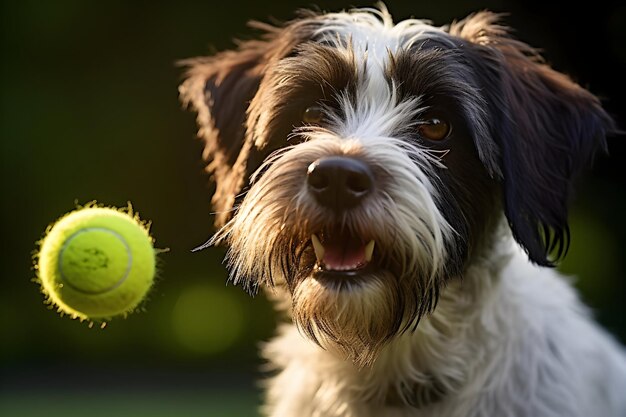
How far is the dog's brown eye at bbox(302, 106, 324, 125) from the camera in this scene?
3.38 m

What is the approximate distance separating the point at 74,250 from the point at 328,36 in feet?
3.61

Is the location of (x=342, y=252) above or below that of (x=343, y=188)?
below

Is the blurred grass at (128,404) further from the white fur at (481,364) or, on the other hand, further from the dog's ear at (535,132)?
the dog's ear at (535,132)

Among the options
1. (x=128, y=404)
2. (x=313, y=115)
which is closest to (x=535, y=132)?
(x=313, y=115)

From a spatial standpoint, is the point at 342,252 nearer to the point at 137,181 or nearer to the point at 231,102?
the point at 231,102

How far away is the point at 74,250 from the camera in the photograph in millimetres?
3521

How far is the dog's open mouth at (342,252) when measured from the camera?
Answer: 10.0 feet

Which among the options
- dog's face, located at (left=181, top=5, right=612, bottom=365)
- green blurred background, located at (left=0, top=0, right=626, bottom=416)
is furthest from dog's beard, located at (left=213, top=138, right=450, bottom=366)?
green blurred background, located at (left=0, top=0, right=626, bottom=416)

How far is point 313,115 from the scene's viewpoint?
3.40 metres

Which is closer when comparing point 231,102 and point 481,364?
point 481,364

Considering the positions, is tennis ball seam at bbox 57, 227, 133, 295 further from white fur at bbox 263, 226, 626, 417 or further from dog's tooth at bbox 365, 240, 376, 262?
dog's tooth at bbox 365, 240, 376, 262

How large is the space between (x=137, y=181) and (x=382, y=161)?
499 cm

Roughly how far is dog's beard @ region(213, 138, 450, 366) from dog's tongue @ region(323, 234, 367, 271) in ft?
0.10

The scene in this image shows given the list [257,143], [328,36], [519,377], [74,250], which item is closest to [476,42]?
[328,36]
